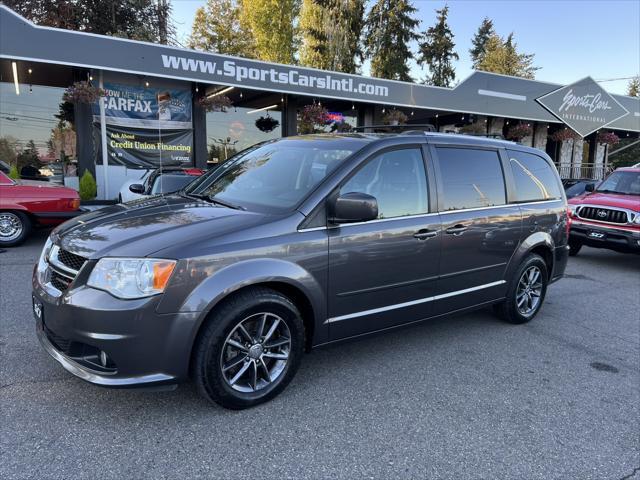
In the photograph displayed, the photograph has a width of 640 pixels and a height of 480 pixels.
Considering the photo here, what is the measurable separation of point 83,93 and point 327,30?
22.4 m

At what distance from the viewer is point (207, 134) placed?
14.8 m

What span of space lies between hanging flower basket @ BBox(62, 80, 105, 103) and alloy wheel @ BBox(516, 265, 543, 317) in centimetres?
1054

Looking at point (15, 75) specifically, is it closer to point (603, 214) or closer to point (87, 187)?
point (87, 187)

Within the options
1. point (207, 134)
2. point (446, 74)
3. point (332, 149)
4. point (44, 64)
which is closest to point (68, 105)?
point (44, 64)

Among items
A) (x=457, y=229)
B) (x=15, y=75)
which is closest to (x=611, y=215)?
(x=457, y=229)

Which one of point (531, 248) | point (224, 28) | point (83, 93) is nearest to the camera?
point (531, 248)

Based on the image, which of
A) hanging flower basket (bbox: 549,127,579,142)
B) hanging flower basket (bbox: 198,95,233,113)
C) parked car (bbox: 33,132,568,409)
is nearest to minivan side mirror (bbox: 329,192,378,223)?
parked car (bbox: 33,132,568,409)

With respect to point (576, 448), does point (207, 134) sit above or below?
above

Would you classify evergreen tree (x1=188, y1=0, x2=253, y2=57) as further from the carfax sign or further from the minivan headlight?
the minivan headlight

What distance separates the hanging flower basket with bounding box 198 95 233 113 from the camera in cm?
1298

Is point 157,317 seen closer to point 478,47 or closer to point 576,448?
point 576,448

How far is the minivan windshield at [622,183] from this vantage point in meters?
8.63

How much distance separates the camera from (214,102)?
43.1 feet

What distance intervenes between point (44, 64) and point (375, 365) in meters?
11.1
